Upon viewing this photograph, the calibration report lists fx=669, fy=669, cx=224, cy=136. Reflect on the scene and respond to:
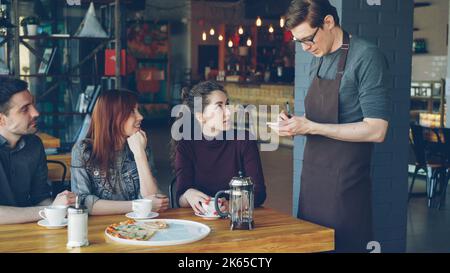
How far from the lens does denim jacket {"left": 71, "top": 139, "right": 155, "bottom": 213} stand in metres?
3.15

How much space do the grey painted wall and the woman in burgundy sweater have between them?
53.8 inches

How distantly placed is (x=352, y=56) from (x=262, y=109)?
10.5m

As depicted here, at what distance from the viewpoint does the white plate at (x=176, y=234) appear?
7.75ft

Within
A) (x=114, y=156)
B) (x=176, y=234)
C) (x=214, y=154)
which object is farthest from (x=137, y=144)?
(x=176, y=234)

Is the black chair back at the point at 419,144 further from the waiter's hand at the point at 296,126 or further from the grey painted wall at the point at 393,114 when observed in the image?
the waiter's hand at the point at 296,126

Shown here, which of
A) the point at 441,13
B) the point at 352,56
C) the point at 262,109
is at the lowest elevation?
the point at 262,109

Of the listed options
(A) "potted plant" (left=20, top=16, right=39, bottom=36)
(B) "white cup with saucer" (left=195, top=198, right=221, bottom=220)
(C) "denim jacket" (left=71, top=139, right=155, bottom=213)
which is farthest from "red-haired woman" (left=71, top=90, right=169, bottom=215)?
(A) "potted plant" (left=20, top=16, right=39, bottom=36)

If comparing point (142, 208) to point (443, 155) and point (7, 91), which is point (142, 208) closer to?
point (7, 91)

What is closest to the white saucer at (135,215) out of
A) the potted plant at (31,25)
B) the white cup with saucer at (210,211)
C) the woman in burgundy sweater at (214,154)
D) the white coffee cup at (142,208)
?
the white coffee cup at (142,208)

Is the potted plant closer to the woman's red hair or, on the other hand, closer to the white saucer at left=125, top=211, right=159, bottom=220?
the woman's red hair

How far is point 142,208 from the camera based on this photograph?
2.82 metres
